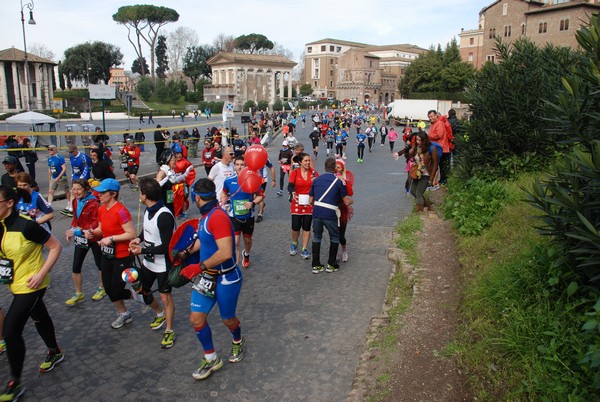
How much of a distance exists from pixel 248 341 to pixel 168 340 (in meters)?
0.87

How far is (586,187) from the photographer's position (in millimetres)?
3535

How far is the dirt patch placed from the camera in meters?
4.04

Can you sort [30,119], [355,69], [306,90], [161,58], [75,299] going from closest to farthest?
[75,299], [30,119], [161,58], [355,69], [306,90]

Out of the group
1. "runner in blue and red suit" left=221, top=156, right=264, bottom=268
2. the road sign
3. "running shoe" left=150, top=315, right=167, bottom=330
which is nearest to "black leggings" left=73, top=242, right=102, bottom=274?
"running shoe" left=150, top=315, right=167, bottom=330

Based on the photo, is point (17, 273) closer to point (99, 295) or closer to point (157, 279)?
point (157, 279)

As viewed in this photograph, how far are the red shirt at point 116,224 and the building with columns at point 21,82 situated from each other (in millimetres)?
66066

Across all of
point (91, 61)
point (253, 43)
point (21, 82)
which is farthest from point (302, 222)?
point (253, 43)

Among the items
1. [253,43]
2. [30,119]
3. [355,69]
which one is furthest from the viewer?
[355,69]

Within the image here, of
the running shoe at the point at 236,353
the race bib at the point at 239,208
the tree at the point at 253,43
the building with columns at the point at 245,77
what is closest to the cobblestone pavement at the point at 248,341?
the running shoe at the point at 236,353

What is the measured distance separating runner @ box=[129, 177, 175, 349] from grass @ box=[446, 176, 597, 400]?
2962mm

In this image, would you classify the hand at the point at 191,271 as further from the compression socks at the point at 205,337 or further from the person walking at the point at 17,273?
the person walking at the point at 17,273

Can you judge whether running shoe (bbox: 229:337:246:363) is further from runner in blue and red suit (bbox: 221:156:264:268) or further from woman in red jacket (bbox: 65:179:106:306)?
runner in blue and red suit (bbox: 221:156:264:268)

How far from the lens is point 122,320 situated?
5543 millimetres

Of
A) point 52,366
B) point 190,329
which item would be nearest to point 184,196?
point 190,329
